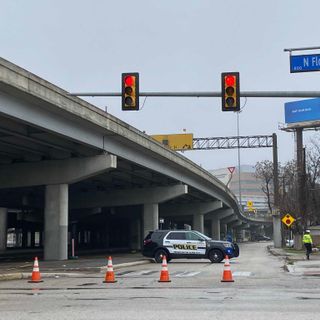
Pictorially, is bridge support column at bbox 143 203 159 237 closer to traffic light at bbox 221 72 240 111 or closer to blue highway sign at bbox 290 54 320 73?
traffic light at bbox 221 72 240 111

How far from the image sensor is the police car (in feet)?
96.9

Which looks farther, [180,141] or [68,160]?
[180,141]

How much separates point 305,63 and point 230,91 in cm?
283

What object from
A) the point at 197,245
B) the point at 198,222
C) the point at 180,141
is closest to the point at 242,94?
the point at 197,245

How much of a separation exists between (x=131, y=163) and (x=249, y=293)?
965 inches

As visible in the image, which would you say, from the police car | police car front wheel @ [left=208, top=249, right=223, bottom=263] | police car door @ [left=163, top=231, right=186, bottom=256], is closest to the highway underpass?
the police car

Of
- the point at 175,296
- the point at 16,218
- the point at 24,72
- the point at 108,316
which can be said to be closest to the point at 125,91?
the point at 24,72

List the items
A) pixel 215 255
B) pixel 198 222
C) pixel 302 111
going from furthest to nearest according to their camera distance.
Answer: pixel 302 111
pixel 198 222
pixel 215 255

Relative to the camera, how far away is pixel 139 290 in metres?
15.0

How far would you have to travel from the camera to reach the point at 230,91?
1903 cm

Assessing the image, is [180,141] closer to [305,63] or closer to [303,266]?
[303,266]

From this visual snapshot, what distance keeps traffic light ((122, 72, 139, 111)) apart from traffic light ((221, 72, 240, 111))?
3.00 meters

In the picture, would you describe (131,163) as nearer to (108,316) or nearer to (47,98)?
(47,98)

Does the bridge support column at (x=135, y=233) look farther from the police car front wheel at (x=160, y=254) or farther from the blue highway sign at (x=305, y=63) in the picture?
the blue highway sign at (x=305, y=63)
